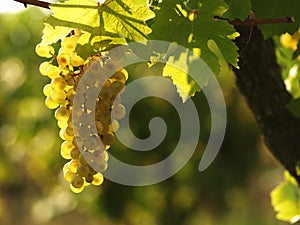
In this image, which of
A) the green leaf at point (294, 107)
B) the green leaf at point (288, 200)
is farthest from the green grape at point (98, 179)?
the green leaf at point (288, 200)

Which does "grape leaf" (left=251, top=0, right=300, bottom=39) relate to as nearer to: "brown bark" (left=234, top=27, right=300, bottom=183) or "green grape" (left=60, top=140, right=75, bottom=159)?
"brown bark" (left=234, top=27, right=300, bottom=183)

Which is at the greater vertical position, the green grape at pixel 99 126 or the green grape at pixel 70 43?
the green grape at pixel 70 43

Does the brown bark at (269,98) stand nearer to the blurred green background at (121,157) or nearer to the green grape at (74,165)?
the green grape at (74,165)

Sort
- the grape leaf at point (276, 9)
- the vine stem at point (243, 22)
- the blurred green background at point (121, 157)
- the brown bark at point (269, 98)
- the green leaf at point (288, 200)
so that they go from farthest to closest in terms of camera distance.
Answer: the blurred green background at point (121, 157)
the green leaf at point (288, 200)
the brown bark at point (269, 98)
the grape leaf at point (276, 9)
the vine stem at point (243, 22)

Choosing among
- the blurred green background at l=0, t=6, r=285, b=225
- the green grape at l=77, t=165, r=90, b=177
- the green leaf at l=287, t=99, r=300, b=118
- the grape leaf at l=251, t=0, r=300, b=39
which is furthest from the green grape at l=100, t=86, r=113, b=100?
the blurred green background at l=0, t=6, r=285, b=225

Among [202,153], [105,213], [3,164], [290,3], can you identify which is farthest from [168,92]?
[290,3]

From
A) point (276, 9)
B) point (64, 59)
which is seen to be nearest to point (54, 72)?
point (64, 59)

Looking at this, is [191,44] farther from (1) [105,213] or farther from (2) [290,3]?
(1) [105,213]
